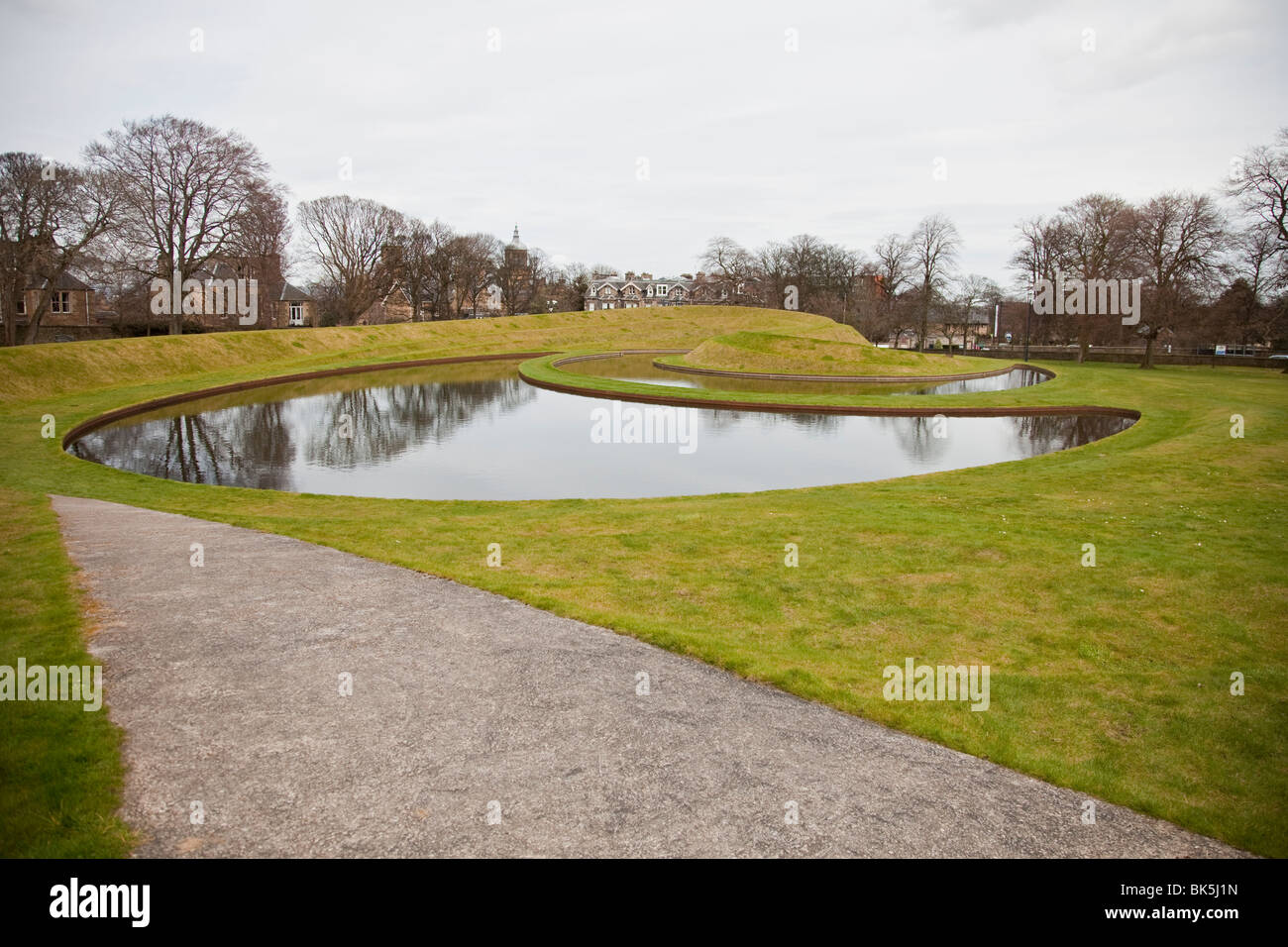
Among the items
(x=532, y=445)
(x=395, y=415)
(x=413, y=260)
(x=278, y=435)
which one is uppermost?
(x=413, y=260)

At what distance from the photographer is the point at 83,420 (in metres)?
24.2

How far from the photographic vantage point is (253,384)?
35.7 m

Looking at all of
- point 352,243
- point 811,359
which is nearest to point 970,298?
point 811,359

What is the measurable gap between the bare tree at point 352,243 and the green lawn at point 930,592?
5117 cm

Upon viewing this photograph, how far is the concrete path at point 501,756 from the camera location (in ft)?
14.3
